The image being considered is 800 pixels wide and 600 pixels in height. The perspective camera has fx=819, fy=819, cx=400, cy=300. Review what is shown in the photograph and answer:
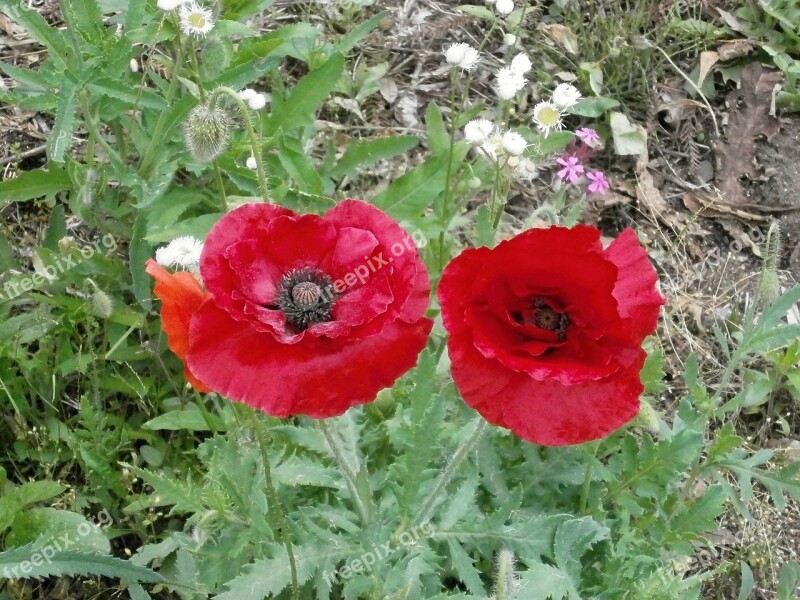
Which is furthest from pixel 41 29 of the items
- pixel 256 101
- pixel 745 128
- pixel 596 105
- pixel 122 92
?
pixel 745 128

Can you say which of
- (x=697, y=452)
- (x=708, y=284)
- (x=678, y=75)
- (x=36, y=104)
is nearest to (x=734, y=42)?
(x=678, y=75)

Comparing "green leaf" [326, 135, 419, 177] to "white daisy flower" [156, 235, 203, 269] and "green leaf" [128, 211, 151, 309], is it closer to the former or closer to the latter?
"green leaf" [128, 211, 151, 309]

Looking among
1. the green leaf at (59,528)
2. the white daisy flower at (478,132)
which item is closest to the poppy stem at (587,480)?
the white daisy flower at (478,132)

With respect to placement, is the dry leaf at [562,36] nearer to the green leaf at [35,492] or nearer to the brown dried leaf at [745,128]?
the brown dried leaf at [745,128]

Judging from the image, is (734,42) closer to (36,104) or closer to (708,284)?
(708,284)

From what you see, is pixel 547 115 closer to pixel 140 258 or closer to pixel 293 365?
pixel 140 258

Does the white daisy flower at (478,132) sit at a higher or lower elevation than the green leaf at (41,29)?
lower
